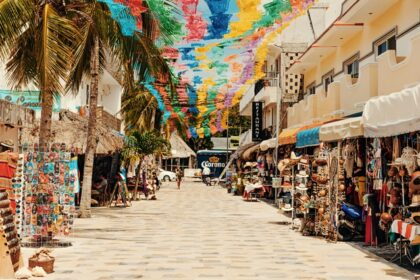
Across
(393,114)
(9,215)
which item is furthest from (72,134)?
(393,114)

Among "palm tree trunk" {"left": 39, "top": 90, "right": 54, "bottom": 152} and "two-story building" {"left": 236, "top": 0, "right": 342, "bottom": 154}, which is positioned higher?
"two-story building" {"left": 236, "top": 0, "right": 342, "bottom": 154}

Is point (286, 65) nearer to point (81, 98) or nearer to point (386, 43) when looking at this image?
point (81, 98)

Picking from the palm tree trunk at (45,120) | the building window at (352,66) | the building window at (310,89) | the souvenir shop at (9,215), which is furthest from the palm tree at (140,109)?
the souvenir shop at (9,215)

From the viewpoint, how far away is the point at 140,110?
43562 millimetres

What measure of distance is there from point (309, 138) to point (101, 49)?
7.19 m

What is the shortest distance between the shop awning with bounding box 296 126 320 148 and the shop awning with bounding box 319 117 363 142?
1.18m

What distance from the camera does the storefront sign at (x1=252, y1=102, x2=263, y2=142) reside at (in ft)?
137

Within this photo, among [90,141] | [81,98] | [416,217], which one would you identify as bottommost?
[416,217]

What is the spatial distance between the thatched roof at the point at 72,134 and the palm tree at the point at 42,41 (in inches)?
213

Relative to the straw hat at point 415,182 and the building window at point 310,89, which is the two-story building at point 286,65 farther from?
the straw hat at point 415,182

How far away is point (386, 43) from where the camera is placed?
17719 millimetres

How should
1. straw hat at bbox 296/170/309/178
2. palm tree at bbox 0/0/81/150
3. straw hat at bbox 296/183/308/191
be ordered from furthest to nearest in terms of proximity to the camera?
straw hat at bbox 296/170/309/178
straw hat at bbox 296/183/308/191
palm tree at bbox 0/0/81/150

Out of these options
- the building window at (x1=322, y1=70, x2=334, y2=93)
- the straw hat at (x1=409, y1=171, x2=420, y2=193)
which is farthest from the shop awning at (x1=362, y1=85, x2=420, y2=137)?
the building window at (x1=322, y1=70, x2=334, y2=93)

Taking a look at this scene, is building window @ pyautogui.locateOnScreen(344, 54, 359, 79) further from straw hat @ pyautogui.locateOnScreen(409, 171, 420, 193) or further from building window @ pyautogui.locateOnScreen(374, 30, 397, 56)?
straw hat @ pyautogui.locateOnScreen(409, 171, 420, 193)
